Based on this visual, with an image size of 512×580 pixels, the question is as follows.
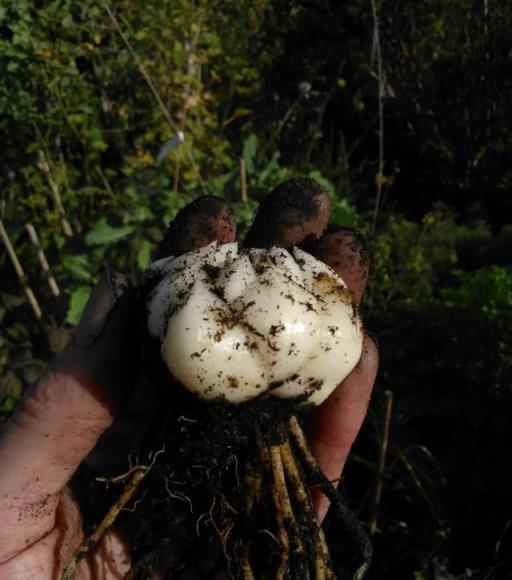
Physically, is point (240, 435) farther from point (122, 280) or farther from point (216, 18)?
point (216, 18)

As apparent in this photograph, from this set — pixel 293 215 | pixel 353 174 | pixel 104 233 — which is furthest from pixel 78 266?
pixel 353 174

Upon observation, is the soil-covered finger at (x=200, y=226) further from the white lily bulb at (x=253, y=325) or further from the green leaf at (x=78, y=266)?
the green leaf at (x=78, y=266)

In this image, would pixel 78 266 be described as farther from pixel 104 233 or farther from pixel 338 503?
pixel 338 503

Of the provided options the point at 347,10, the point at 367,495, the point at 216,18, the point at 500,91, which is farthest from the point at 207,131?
the point at 367,495

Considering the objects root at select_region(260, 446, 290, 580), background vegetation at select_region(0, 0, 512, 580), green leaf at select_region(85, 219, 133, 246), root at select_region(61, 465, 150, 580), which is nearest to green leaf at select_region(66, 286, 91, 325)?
background vegetation at select_region(0, 0, 512, 580)

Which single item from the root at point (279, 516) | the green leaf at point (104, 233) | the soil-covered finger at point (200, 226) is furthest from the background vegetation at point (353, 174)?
the root at point (279, 516)

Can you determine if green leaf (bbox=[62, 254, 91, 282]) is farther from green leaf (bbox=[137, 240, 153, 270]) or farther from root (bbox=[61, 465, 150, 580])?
root (bbox=[61, 465, 150, 580])
